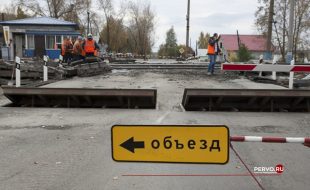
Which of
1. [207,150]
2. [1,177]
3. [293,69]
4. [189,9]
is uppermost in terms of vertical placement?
[189,9]

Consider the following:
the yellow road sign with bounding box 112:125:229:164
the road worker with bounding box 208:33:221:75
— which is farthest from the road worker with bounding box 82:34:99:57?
the yellow road sign with bounding box 112:125:229:164

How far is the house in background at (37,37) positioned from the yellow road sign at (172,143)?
3409cm

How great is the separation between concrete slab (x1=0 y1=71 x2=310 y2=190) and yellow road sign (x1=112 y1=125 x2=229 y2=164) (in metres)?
0.85

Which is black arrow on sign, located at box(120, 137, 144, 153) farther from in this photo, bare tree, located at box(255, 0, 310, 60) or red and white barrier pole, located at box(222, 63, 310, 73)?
bare tree, located at box(255, 0, 310, 60)

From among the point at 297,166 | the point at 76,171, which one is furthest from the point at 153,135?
the point at 297,166

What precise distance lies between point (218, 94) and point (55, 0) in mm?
60530

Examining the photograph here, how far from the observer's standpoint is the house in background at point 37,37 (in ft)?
124

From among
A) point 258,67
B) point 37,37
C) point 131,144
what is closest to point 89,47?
point 258,67

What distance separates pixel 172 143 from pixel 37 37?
1409 inches

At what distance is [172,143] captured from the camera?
4406mm

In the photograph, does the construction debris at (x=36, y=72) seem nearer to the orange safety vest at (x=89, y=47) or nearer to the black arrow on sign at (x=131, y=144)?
the orange safety vest at (x=89, y=47)

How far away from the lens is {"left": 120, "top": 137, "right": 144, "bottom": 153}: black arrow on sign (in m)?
4.44

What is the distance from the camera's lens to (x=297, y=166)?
6.17 metres

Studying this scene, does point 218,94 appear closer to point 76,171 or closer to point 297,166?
point 297,166
